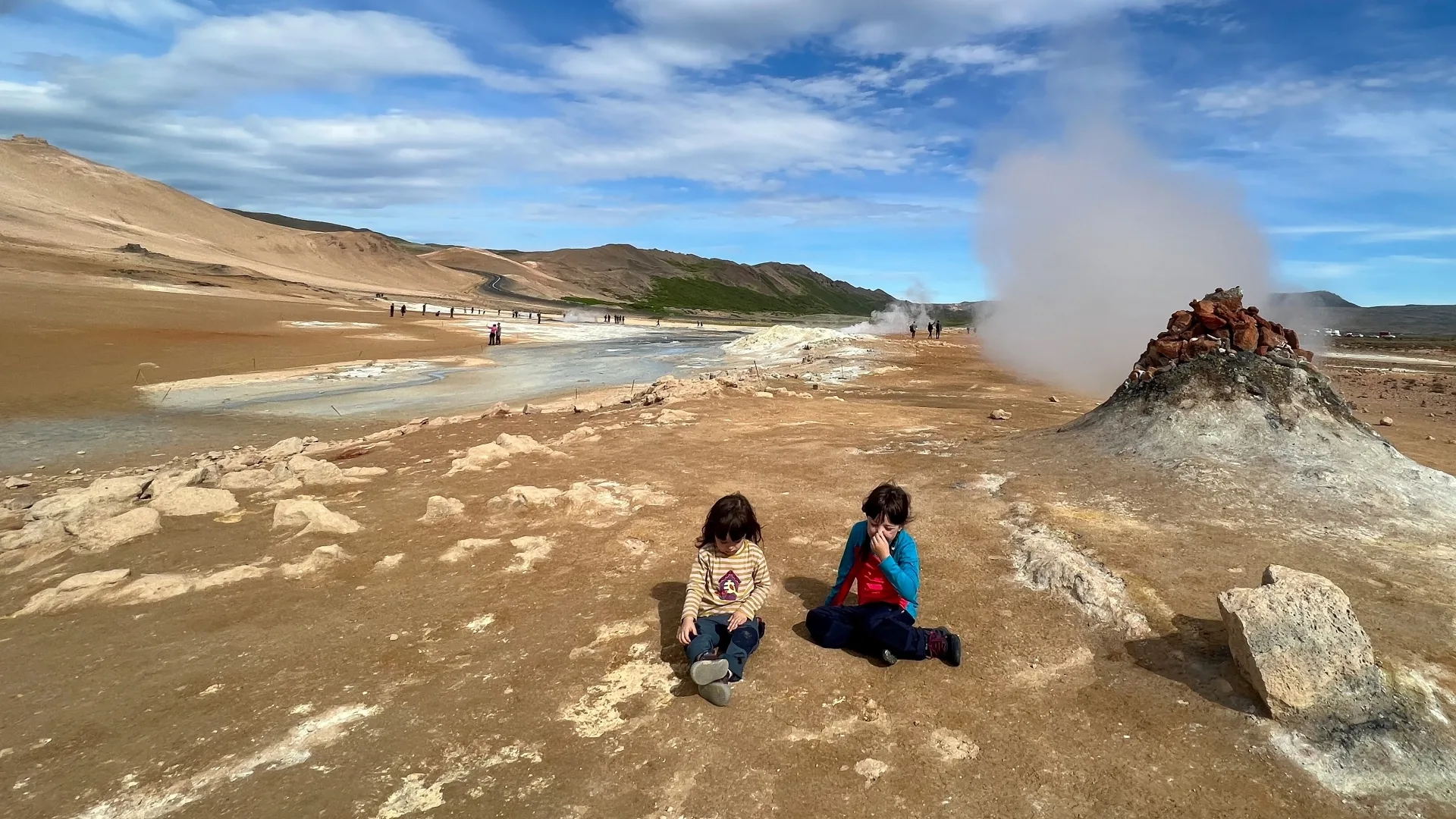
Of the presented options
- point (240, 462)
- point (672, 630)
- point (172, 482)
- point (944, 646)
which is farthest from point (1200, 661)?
point (240, 462)

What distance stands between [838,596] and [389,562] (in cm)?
405

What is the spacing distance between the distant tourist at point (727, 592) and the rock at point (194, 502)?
6286 millimetres

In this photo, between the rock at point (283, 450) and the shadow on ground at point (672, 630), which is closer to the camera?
the shadow on ground at point (672, 630)

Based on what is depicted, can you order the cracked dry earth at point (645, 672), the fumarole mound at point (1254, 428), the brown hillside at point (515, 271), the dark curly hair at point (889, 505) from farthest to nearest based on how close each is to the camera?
the brown hillside at point (515, 271) → the fumarole mound at point (1254, 428) → the dark curly hair at point (889, 505) → the cracked dry earth at point (645, 672)

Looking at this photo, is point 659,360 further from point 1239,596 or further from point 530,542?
point 1239,596

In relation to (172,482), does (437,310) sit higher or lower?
higher

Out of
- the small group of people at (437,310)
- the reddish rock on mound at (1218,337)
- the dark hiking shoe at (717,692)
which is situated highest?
the reddish rock on mound at (1218,337)

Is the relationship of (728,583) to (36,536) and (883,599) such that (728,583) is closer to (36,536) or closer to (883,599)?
(883,599)

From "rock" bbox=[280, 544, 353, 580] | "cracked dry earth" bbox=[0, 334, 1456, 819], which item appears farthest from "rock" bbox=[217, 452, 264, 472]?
"rock" bbox=[280, 544, 353, 580]

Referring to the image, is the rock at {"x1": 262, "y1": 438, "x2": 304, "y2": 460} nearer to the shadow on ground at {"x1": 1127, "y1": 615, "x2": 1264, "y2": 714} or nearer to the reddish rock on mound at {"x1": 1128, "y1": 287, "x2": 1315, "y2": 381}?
the shadow on ground at {"x1": 1127, "y1": 615, "x2": 1264, "y2": 714}

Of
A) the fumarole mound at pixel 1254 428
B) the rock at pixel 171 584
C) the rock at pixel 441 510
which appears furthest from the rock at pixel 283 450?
the fumarole mound at pixel 1254 428

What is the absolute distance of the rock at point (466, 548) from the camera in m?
6.54

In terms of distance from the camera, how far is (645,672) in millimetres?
4547

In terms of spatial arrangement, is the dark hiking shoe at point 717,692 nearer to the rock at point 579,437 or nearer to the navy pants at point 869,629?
the navy pants at point 869,629
